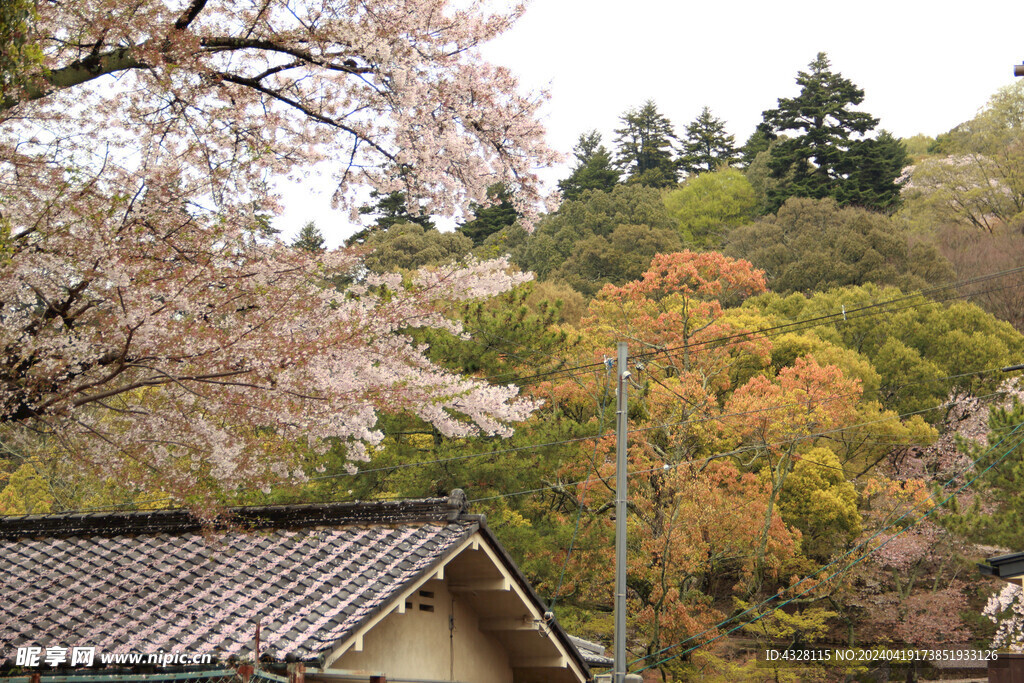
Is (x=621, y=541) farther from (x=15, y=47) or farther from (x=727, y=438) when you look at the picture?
(x=727, y=438)

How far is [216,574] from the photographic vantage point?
7961 millimetres

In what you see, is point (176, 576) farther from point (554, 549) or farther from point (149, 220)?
point (554, 549)

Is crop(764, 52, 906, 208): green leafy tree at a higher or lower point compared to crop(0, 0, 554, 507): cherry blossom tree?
higher

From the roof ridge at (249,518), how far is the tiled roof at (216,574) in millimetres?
12

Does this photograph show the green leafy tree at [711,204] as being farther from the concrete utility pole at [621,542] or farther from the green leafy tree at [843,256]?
the concrete utility pole at [621,542]

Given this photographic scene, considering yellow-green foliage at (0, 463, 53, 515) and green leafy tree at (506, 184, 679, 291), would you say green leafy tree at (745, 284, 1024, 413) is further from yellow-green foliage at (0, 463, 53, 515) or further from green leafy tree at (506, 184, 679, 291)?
yellow-green foliage at (0, 463, 53, 515)

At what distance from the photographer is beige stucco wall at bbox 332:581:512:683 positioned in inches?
304

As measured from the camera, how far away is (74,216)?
6895 mm

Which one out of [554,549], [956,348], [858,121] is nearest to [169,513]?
[554,549]

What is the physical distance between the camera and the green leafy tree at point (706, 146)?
219 ft

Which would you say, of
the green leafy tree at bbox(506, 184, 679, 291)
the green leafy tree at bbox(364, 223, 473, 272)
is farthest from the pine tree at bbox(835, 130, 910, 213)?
the green leafy tree at bbox(364, 223, 473, 272)

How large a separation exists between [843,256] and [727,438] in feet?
56.3

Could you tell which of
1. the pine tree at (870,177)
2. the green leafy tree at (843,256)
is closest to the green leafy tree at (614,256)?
the green leafy tree at (843,256)

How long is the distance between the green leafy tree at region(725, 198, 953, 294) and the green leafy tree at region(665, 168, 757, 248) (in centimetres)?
1004
